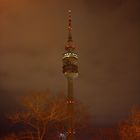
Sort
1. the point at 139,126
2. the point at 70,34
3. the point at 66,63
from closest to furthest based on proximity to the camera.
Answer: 1. the point at 139,126
2. the point at 66,63
3. the point at 70,34

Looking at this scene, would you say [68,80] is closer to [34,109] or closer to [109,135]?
[109,135]

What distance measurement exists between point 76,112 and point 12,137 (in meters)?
18.4

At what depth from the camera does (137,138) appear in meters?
48.6

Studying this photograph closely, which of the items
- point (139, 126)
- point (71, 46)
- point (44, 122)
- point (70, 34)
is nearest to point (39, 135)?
point (44, 122)

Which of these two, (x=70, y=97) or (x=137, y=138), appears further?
(x=70, y=97)

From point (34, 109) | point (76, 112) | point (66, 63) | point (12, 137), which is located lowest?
point (12, 137)

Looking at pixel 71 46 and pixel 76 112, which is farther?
pixel 71 46

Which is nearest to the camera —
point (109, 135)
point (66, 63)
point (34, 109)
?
point (34, 109)

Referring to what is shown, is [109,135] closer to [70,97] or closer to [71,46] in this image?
[70,97]

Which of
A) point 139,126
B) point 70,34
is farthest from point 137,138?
point 70,34

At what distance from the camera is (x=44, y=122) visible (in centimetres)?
3584

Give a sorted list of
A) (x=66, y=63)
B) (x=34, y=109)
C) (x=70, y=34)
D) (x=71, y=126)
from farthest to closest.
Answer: (x=70, y=34) → (x=66, y=63) → (x=71, y=126) → (x=34, y=109)

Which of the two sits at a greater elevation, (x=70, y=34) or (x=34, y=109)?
(x=70, y=34)

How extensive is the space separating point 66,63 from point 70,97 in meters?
9.05
